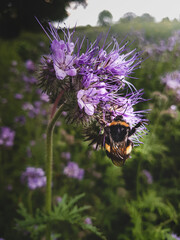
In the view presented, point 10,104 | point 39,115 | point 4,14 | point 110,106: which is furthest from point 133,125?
point 10,104

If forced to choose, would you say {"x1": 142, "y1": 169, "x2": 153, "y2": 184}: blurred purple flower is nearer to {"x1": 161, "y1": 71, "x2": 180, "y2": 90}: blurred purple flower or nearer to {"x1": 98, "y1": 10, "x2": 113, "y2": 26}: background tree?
{"x1": 161, "y1": 71, "x2": 180, "y2": 90}: blurred purple flower

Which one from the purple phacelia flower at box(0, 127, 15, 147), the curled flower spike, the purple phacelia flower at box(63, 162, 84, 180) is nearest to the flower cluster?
the purple phacelia flower at box(63, 162, 84, 180)

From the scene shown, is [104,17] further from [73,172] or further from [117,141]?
[73,172]

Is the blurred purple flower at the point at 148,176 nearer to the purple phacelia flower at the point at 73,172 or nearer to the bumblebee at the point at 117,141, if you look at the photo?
the purple phacelia flower at the point at 73,172

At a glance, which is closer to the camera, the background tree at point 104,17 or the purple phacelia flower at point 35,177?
the background tree at point 104,17

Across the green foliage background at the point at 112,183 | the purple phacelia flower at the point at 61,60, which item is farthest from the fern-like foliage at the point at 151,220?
the purple phacelia flower at the point at 61,60

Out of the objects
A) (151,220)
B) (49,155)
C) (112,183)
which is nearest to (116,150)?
(49,155)
